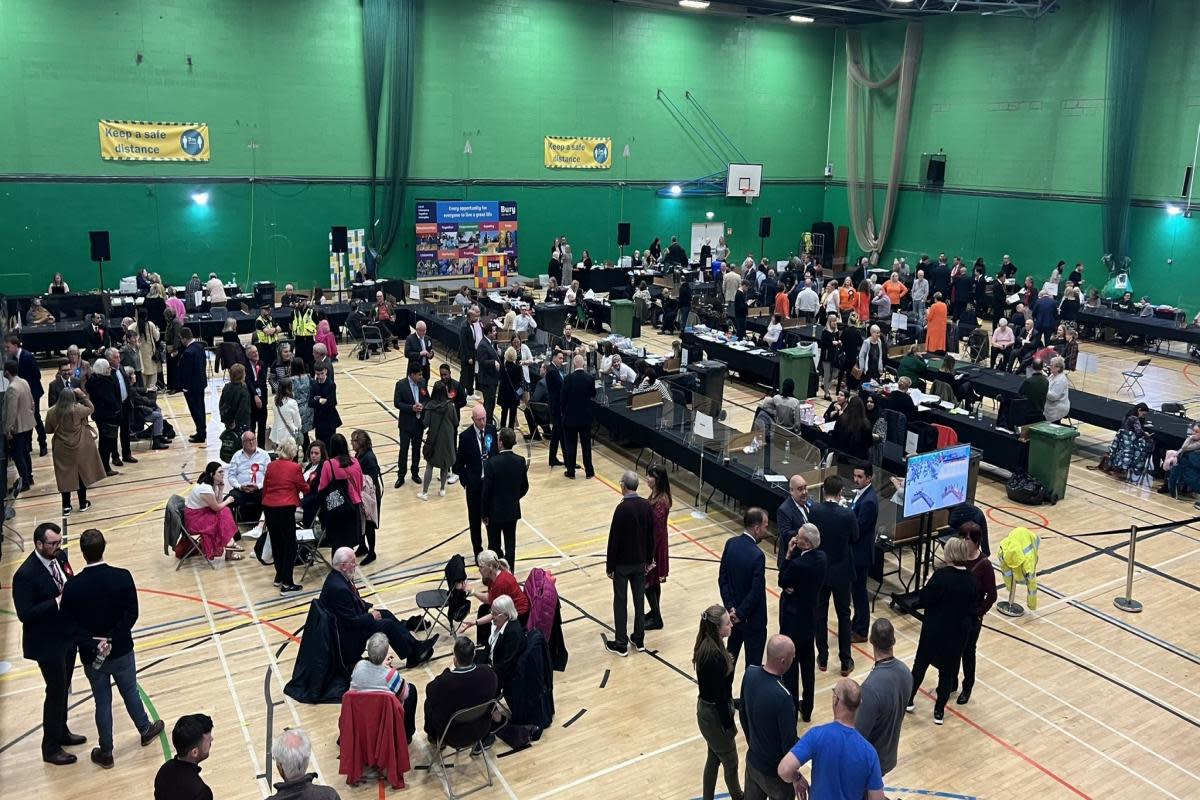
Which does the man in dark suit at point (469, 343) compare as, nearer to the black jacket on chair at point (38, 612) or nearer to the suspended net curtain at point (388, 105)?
the black jacket on chair at point (38, 612)

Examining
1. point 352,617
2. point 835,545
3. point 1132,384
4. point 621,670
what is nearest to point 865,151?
point 1132,384

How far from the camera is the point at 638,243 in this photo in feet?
106

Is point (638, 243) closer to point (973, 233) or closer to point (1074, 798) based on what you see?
point (973, 233)

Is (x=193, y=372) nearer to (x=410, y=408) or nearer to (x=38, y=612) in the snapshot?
(x=410, y=408)

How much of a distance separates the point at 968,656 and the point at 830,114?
30.5 metres

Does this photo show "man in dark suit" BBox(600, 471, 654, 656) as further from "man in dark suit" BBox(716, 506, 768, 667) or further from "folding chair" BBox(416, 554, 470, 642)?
"folding chair" BBox(416, 554, 470, 642)

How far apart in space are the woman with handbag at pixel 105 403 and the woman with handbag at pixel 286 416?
8.53 ft

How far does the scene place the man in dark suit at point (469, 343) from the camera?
1555cm

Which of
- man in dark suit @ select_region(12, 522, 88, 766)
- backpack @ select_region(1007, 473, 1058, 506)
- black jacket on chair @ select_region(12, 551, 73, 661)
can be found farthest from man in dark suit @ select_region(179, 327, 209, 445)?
backpack @ select_region(1007, 473, 1058, 506)

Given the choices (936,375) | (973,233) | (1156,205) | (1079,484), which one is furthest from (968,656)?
(973,233)

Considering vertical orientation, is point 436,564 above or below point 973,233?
below

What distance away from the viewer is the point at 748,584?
7176 mm

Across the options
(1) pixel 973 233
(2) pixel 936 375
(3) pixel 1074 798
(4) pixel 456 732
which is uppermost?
(1) pixel 973 233

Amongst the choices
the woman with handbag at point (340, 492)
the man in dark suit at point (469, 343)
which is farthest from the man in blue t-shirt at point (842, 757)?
the man in dark suit at point (469, 343)
